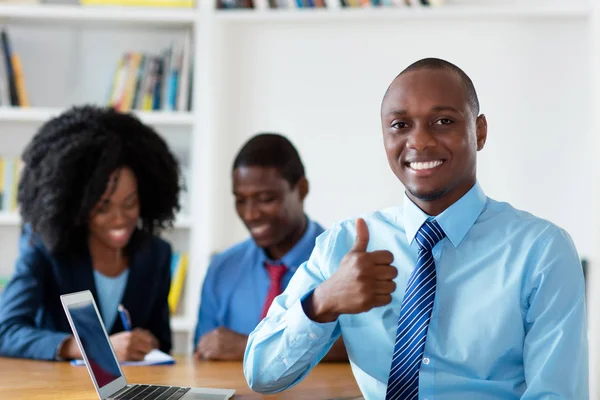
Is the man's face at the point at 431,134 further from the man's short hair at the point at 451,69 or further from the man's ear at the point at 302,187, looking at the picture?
the man's ear at the point at 302,187

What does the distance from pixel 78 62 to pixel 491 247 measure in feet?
8.72

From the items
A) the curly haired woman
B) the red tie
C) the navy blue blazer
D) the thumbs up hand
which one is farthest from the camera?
the red tie

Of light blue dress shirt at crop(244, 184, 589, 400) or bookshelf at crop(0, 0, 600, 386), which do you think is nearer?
light blue dress shirt at crop(244, 184, 589, 400)

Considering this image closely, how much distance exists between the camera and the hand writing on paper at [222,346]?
6.72 ft

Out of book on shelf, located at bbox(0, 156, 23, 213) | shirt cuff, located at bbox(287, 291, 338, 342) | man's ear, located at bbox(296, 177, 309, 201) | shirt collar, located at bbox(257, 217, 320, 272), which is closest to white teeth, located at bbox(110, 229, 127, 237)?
shirt collar, located at bbox(257, 217, 320, 272)

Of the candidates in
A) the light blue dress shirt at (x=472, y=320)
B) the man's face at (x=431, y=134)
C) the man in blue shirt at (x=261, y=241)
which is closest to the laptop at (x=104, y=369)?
the light blue dress shirt at (x=472, y=320)

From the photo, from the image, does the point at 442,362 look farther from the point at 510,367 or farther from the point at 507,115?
the point at 507,115

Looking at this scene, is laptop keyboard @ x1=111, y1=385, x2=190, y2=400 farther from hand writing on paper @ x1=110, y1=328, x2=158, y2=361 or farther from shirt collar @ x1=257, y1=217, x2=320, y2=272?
shirt collar @ x1=257, y1=217, x2=320, y2=272

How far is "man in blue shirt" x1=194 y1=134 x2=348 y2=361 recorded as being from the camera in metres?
2.37

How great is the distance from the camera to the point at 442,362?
1.29 metres

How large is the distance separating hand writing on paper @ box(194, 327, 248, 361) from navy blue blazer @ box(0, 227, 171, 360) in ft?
0.87

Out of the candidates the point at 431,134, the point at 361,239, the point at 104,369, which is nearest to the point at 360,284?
the point at 361,239

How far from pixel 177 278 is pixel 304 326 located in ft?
6.91

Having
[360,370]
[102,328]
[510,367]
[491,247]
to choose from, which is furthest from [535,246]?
[102,328]
